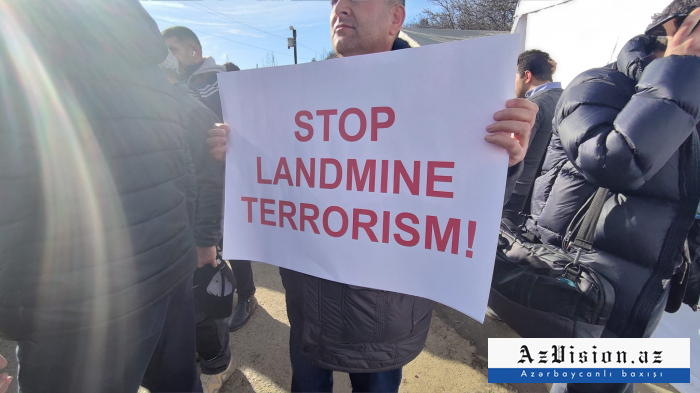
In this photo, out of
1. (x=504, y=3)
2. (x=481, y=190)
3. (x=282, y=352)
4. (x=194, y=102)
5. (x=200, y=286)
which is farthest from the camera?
(x=504, y=3)

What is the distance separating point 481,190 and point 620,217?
740 millimetres

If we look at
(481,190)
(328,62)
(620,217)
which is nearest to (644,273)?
(620,217)

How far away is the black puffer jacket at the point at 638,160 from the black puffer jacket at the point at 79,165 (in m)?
1.53

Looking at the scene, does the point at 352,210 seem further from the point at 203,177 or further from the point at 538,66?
the point at 538,66

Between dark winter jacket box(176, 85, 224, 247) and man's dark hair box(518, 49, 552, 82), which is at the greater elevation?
man's dark hair box(518, 49, 552, 82)

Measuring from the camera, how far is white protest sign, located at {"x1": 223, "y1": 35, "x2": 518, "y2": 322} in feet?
2.61

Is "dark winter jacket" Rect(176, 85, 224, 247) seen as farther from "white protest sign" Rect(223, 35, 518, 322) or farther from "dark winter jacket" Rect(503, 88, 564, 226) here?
"dark winter jacket" Rect(503, 88, 564, 226)

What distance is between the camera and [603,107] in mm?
1099

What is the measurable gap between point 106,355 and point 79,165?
561 millimetres

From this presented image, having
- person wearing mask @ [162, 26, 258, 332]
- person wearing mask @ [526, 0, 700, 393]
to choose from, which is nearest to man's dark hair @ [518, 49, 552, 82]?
person wearing mask @ [526, 0, 700, 393]

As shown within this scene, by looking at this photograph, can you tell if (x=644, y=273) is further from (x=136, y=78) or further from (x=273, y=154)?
(x=136, y=78)

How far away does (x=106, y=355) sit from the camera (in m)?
0.85

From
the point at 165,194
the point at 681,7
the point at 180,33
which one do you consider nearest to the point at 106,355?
the point at 165,194

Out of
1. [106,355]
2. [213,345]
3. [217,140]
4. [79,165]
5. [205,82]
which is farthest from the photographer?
[205,82]
